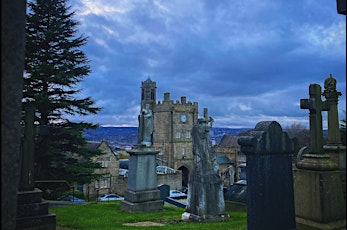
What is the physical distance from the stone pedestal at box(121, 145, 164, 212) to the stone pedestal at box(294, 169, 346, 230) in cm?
740

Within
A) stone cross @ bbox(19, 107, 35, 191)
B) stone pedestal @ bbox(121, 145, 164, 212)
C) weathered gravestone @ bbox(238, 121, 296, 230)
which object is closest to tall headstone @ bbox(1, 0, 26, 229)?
weathered gravestone @ bbox(238, 121, 296, 230)

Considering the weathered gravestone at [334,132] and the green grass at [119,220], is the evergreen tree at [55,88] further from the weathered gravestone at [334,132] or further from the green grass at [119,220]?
the weathered gravestone at [334,132]

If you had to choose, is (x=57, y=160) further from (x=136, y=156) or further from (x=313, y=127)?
(x=313, y=127)

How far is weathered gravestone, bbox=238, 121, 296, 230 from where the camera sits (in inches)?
173

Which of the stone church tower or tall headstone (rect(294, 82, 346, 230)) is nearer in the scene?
tall headstone (rect(294, 82, 346, 230))

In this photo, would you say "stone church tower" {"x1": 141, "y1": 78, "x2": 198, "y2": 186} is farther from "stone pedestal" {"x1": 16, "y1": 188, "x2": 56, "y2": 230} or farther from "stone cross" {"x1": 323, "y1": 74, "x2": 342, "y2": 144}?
"stone pedestal" {"x1": 16, "y1": 188, "x2": 56, "y2": 230}

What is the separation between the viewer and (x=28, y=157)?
6.70 meters

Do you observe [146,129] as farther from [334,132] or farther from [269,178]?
[269,178]

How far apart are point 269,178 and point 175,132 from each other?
194 ft

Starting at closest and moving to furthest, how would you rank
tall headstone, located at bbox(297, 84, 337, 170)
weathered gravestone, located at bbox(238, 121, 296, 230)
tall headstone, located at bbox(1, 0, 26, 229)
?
tall headstone, located at bbox(1, 0, 26, 229) → weathered gravestone, located at bbox(238, 121, 296, 230) → tall headstone, located at bbox(297, 84, 337, 170)

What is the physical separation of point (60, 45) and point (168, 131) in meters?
48.3

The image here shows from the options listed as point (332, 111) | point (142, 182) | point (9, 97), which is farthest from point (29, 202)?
point (332, 111)

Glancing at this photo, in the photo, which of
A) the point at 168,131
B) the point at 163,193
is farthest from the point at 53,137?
the point at 168,131

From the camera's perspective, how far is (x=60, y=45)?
51.9 ft
